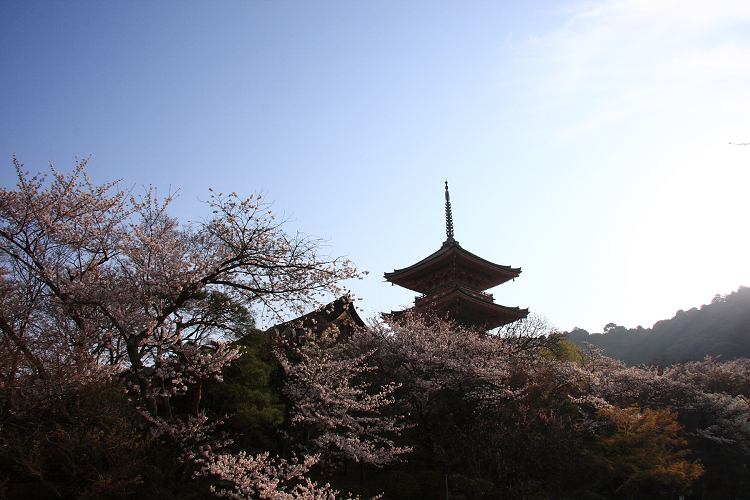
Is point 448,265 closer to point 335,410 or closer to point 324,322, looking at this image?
point 324,322

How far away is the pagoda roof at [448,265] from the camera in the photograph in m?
23.5

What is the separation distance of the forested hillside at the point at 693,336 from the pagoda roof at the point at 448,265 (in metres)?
21.5

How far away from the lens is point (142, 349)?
798 centimetres

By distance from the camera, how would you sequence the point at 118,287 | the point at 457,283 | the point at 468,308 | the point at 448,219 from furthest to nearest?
1. the point at 448,219
2. the point at 457,283
3. the point at 468,308
4. the point at 118,287

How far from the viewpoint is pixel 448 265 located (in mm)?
24062

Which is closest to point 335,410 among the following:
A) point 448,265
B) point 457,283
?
point 457,283

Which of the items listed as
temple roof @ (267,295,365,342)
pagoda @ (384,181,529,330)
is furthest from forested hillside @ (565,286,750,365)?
temple roof @ (267,295,365,342)

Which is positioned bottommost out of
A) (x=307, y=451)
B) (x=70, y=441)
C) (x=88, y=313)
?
(x=307, y=451)

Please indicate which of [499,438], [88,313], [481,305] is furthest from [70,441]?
[481,305]

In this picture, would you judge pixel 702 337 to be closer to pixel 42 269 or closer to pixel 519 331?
pixel 519 331

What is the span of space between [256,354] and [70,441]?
3.94m

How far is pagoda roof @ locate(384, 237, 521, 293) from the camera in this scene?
23.5 m

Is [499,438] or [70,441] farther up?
[70,441]

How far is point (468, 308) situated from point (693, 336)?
122 ft
